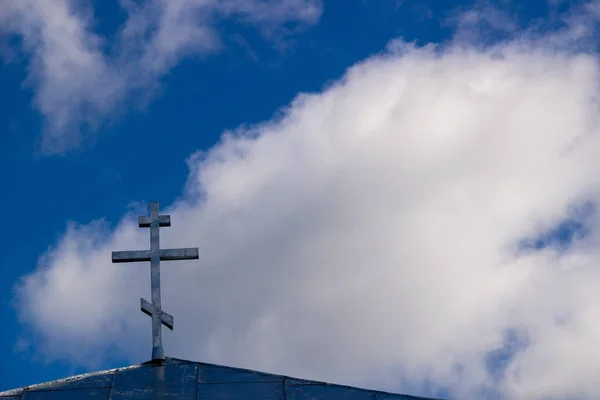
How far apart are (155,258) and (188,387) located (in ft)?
9.49

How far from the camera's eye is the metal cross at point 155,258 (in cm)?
1895

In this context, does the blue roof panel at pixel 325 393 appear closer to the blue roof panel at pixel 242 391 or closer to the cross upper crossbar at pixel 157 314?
the blue roof panel at pixel 242 391

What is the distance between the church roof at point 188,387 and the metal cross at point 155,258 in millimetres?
748

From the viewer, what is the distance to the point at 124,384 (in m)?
17.9

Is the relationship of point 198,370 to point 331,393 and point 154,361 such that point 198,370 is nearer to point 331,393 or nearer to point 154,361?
point 154,361

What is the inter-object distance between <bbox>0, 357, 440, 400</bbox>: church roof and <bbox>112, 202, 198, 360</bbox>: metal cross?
2.45ft

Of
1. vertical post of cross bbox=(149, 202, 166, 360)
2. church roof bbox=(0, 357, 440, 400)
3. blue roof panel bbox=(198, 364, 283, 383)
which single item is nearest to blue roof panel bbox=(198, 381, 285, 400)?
church roof bbox=(0, 357, 440, 400)

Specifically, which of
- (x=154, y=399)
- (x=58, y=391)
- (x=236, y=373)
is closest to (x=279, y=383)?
(x=236, y=373)

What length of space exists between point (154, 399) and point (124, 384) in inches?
34.6

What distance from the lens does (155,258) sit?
19641 mm

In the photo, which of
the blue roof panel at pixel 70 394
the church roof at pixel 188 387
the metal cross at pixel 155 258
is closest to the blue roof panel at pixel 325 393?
the church roof at pixel 188 387

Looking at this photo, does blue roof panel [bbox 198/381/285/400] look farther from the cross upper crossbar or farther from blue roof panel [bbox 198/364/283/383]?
the cross upper crossbar

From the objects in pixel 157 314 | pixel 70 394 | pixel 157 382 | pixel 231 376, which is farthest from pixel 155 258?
pixel 70 394

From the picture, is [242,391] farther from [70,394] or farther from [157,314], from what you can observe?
[70,394]
